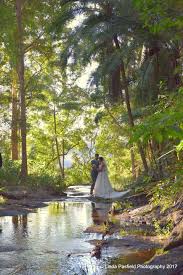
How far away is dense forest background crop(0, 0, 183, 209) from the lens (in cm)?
539

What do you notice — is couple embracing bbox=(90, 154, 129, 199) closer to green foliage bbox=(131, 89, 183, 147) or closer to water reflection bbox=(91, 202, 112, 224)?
water reflection bbox=(91, 202, 112, 224)

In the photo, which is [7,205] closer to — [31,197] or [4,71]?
[31,197]

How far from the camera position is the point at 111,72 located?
22.5 metres

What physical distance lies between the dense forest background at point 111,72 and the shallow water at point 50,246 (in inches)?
66.1

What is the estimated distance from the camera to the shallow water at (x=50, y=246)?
6.76 metres

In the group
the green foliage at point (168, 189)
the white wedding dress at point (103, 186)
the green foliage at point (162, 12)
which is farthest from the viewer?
the white wedding dress at point (103, 186)

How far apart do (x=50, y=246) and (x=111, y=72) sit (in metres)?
15.1

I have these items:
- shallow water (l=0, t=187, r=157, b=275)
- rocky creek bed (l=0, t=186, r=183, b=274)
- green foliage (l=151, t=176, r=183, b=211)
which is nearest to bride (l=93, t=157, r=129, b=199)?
rocky creek bed (l=0, t=186, r=183, b=274)

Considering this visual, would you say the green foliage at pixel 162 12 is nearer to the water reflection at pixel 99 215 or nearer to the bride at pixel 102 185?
the water reflection at pixel 99 215

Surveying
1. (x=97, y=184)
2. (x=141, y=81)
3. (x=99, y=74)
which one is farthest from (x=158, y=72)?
(x=97, y=184)

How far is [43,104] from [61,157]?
9750 mm

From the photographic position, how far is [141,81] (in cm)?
2098

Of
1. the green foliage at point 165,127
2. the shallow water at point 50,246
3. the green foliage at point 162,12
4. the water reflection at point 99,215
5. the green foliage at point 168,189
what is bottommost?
the shallow water at point 50,246

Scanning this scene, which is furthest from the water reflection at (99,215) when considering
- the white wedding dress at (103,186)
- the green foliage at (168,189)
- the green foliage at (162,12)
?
the green foliage at (162,12)
